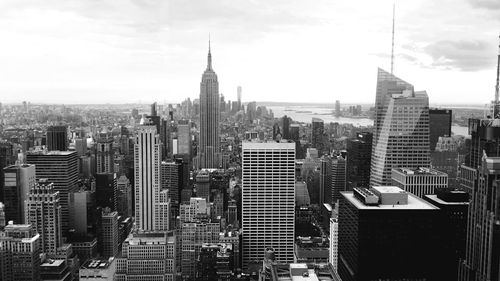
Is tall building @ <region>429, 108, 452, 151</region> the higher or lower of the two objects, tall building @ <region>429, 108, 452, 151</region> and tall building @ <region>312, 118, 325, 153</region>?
the higher

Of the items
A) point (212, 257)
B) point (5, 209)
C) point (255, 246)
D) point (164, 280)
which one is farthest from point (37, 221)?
point (255, 246)

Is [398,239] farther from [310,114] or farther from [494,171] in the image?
[310,114]

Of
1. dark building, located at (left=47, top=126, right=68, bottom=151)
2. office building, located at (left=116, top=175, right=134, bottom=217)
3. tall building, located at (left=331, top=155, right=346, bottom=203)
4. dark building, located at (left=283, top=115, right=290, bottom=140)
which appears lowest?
office building, located at (left=116, top=175, right=134, bottom=217)

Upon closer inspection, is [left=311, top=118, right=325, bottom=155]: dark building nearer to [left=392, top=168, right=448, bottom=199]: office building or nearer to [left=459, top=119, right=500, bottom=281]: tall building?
[left=392, top=168, right=448, bottom=199]: office building

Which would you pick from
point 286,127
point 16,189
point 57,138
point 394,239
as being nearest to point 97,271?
point 16,189

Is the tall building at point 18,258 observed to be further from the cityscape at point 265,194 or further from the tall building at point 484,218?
the tall building at point 484,218

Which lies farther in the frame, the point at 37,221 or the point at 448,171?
the point at 37,221

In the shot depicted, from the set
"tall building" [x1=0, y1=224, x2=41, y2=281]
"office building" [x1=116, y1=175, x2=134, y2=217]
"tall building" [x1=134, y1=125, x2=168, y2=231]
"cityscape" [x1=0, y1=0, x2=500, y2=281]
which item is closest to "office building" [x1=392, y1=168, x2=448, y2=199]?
"cityscape" [x1=0, y1=0, x2=500, y2=281]
